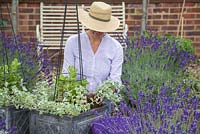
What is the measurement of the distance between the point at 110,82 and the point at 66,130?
0.52 metres

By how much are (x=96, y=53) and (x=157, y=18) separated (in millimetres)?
3942

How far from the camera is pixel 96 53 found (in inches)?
143

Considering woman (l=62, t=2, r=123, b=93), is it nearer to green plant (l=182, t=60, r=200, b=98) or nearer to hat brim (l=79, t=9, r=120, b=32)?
hat brim (l=79, t=9, r=120, b=32)

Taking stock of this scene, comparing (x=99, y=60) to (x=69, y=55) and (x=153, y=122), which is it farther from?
(x=153, y=122)

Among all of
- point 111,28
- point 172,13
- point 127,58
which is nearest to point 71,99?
point 111,28

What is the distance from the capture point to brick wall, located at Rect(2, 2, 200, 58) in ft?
23.4

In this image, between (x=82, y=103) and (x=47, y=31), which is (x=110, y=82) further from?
(x=47, y=31)

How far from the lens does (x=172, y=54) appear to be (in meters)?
5.05

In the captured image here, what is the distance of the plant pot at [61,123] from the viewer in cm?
258

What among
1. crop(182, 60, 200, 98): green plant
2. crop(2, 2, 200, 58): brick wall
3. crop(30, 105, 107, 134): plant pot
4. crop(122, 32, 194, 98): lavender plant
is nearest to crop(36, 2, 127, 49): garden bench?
crop(2, 2, 200, 58): brick wall

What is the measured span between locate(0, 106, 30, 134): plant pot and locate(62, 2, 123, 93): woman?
72cm

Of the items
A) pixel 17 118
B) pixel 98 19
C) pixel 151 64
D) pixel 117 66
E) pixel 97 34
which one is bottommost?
pixel 151 64

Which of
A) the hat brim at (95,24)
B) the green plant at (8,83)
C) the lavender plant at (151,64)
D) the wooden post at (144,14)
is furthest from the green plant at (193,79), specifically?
the green plant at (8,83)

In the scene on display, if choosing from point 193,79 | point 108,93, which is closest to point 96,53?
point 108,93
